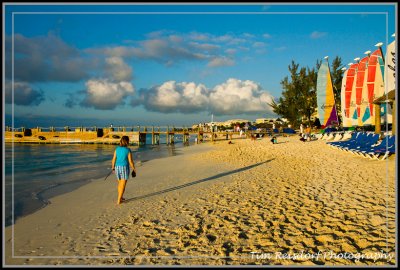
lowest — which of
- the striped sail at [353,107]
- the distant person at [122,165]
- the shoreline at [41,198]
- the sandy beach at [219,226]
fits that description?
the shoreline at [41,198]

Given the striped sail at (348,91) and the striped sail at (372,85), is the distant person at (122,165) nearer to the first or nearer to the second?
the striped sail at (372,85)

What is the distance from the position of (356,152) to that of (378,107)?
5616 mm

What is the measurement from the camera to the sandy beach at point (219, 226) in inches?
143

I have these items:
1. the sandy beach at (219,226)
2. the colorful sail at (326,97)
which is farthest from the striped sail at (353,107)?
the sandy beach at (219,226)

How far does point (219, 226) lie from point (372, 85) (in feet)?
66.8

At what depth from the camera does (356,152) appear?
13.3m

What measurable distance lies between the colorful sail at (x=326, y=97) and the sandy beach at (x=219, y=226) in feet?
69.2

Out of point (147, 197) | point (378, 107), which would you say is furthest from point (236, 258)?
point (378, 107)

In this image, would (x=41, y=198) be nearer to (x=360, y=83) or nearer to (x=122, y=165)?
(x=122, y=165)

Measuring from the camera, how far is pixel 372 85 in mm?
19734

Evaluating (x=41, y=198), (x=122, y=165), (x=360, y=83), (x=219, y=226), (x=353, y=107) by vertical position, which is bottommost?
(x=41, y=198)

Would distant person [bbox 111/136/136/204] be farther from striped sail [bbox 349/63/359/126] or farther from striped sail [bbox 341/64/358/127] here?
striped sail [bbox 341/64/358/127]

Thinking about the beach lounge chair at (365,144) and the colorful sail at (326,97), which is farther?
the colorful sail at (326,97)

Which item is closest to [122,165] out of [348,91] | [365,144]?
[365,144]
